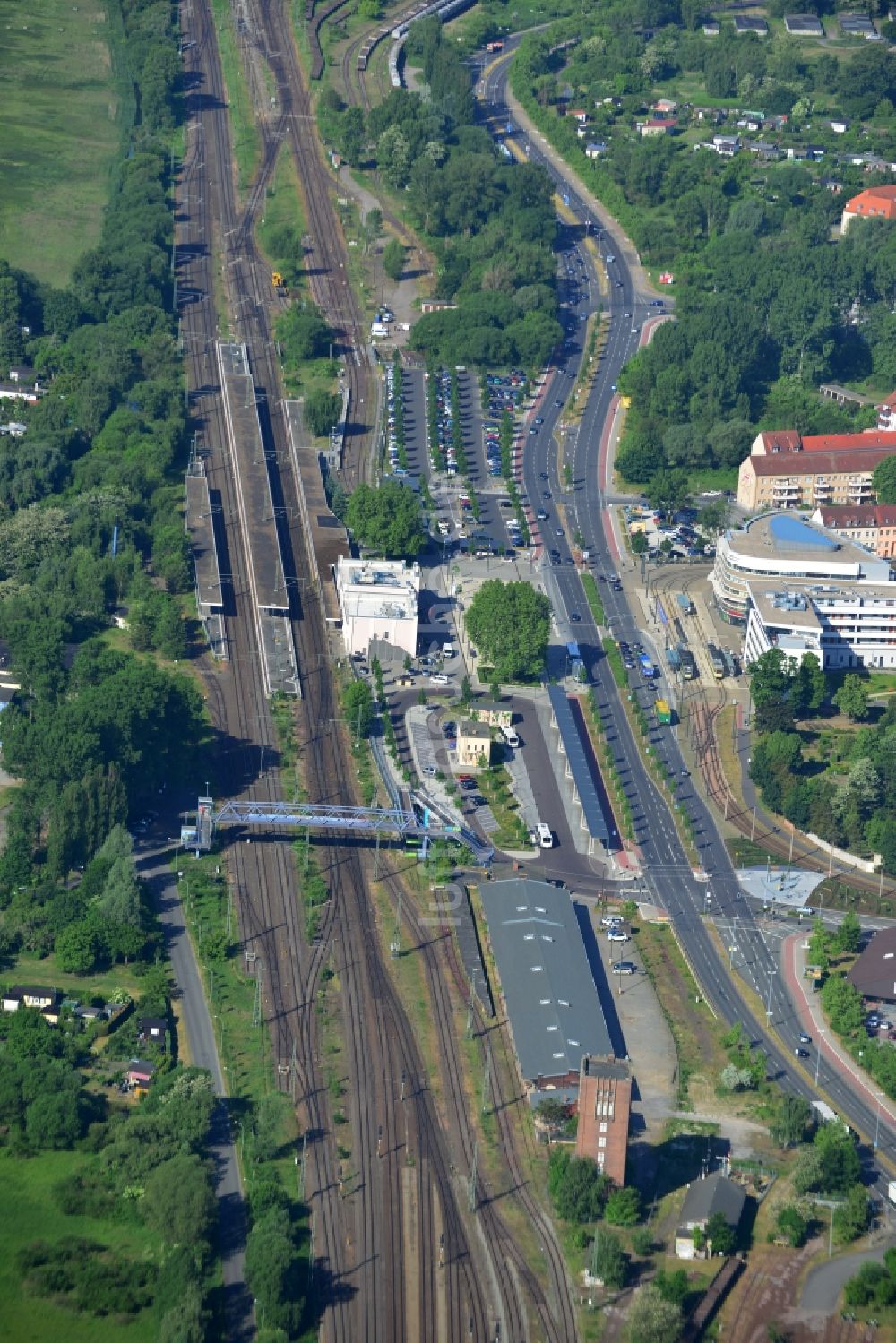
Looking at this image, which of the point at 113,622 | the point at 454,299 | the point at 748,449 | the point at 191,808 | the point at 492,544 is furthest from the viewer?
the point at 454,299

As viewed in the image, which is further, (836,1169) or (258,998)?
(258,998)

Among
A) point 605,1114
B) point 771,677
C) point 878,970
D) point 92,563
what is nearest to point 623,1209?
point 605,1114

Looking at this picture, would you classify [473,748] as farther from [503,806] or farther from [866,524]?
[866,524]

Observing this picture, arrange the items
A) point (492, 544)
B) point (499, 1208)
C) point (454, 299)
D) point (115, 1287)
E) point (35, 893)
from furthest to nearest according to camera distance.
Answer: point (454, 299)
point (492, 544)
point (35, 893)
point (499, 1208)
point (115, 1287)

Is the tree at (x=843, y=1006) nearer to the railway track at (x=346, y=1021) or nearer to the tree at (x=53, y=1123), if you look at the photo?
the railway track at (x=346, y=1021)

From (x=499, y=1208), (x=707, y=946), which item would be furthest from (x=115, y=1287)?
(x=707, y=946)

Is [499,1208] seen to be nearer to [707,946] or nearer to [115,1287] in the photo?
[115,1287]

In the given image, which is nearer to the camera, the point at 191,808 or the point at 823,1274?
the point at 823,1274
